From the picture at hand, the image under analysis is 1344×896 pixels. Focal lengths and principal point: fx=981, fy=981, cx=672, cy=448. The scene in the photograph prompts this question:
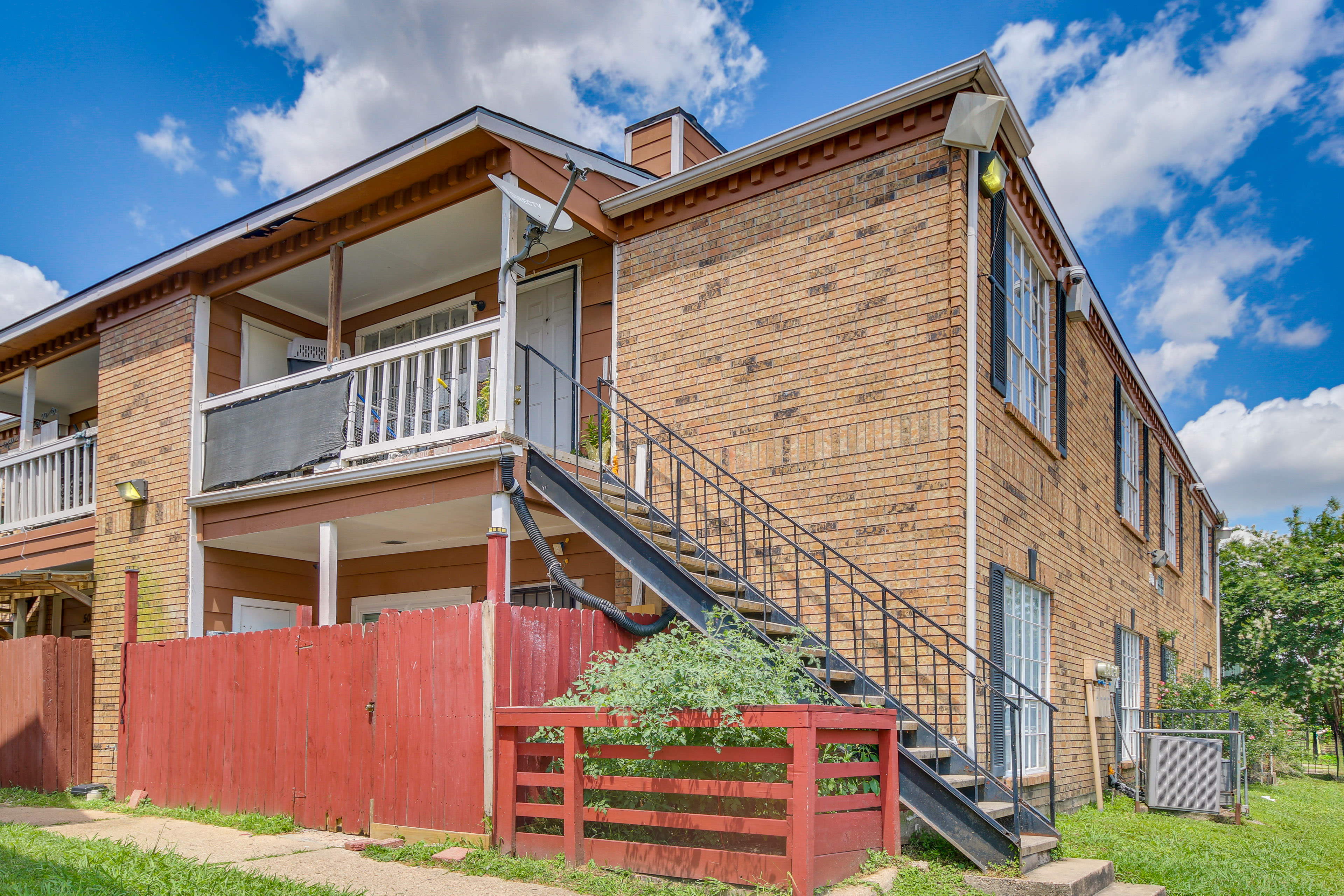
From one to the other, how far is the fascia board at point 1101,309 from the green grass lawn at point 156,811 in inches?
325

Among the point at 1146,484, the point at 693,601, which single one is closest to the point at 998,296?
the point at 693,601

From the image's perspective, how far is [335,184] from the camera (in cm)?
908

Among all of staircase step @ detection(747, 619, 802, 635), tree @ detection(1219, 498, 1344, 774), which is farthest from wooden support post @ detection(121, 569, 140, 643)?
tree @ detection(1219, 498, 1344, 774)

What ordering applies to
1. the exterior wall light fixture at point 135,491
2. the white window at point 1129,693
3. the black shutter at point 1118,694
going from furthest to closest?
the white window at point 1129,693 → the black shutter at point 1118,694 → the exterior wall light fixture at point 135,491

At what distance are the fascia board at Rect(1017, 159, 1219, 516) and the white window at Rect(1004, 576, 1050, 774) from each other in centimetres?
372

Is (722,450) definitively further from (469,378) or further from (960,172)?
(960,172)

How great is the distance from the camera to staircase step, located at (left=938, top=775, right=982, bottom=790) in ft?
20.0

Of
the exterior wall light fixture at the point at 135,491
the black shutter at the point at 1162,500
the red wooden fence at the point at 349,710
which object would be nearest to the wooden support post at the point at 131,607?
the red wooden fence at the point at 349,710

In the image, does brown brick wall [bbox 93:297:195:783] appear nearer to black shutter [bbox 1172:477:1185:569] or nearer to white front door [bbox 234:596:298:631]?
white front door [bbox 234:596:298:631]

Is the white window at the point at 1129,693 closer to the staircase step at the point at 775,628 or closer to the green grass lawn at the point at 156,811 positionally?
the staircase step at the point at 775,628

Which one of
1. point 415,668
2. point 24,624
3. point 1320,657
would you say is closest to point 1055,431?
point 415,668

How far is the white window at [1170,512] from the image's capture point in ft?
55.4

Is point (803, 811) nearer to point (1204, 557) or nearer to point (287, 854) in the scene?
point (287, 854)

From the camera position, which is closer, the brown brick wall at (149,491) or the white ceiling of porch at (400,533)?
the white ceiling of porch at (400,533)
